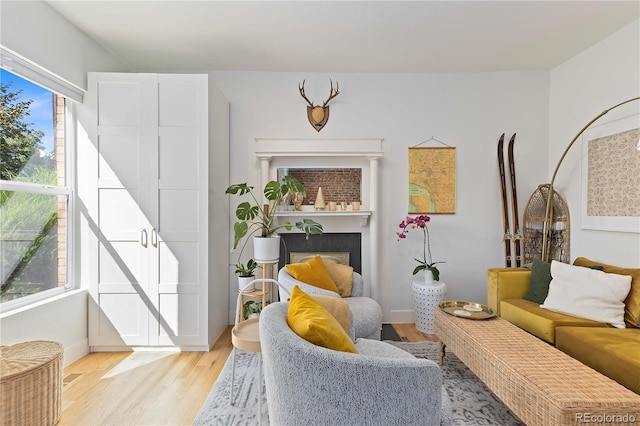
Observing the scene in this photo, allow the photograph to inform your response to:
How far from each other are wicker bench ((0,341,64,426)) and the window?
0.58 m

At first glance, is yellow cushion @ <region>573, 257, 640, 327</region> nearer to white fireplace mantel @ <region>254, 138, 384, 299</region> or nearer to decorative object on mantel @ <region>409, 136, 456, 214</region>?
decorative object on mantel @ <region>409, 136, 456, 214</region>

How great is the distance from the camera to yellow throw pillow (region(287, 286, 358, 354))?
1.30 m

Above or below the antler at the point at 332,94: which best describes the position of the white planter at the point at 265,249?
below

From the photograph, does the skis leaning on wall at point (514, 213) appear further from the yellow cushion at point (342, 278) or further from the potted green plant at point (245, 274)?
the potted green plant at point (245, 274)

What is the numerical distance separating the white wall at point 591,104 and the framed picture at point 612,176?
0.27 ft

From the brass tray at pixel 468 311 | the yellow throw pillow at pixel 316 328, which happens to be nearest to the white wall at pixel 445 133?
the brass tray at pixel 468 311

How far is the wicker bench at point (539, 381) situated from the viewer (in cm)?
139

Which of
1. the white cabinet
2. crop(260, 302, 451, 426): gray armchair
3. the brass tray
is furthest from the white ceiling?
crop(260, 302, 451, 426): gray armchair

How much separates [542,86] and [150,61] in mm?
4274

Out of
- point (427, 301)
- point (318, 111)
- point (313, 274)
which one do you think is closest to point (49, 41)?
point (318, 111)

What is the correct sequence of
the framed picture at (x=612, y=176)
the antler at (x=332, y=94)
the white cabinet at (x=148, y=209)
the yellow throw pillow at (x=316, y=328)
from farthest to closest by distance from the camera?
the antler at (x=332, y=94) < the white cabinet at (x=148, y=209) < the framed picture at (x=612, y=176) < the yellow throw pillow at (x=316, y=328)

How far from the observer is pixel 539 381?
156cm

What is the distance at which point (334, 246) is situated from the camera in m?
3.68

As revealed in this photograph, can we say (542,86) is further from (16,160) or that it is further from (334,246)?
(16,160)
